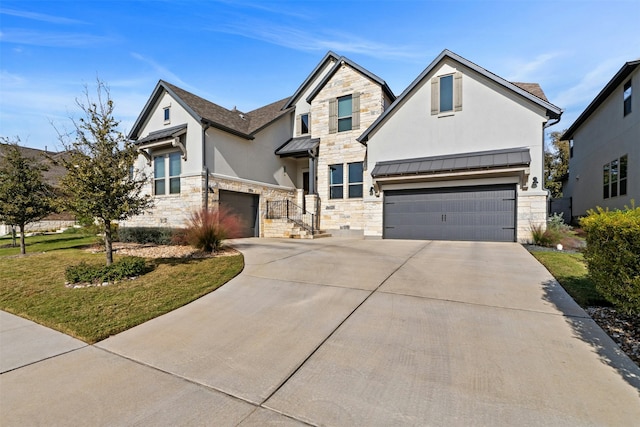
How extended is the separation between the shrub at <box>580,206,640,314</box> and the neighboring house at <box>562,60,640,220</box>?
39.9 ft

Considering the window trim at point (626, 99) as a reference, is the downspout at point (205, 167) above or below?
below

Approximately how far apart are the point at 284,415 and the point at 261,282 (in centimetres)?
379

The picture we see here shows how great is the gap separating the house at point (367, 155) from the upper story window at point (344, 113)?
2.5 inches

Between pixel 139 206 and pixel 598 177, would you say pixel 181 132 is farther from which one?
pixel 598 177

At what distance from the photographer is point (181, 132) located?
45.7ft

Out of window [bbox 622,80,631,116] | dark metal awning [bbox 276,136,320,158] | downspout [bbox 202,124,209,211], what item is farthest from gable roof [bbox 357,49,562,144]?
downspout [bbox 202,124,209,211]

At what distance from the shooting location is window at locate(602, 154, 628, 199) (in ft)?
44.0

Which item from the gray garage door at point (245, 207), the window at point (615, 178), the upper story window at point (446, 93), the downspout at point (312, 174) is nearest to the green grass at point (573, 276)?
the upper story window at point (446, 93)

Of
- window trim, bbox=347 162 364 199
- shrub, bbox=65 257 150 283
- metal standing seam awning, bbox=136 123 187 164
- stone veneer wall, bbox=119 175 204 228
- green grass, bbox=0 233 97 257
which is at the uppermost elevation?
metal standing seam awning, bbox=136 123 187 164

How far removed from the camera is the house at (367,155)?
446 inches

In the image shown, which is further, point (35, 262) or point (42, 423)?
Answer: point (35, 262)

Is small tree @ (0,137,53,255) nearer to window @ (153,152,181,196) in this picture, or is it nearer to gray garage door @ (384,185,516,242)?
window @ (153,152,181,196)

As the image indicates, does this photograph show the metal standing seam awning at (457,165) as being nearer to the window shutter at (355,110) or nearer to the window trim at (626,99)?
the window shutter at (355,110)

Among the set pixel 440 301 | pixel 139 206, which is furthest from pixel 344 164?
pixel 440 301
